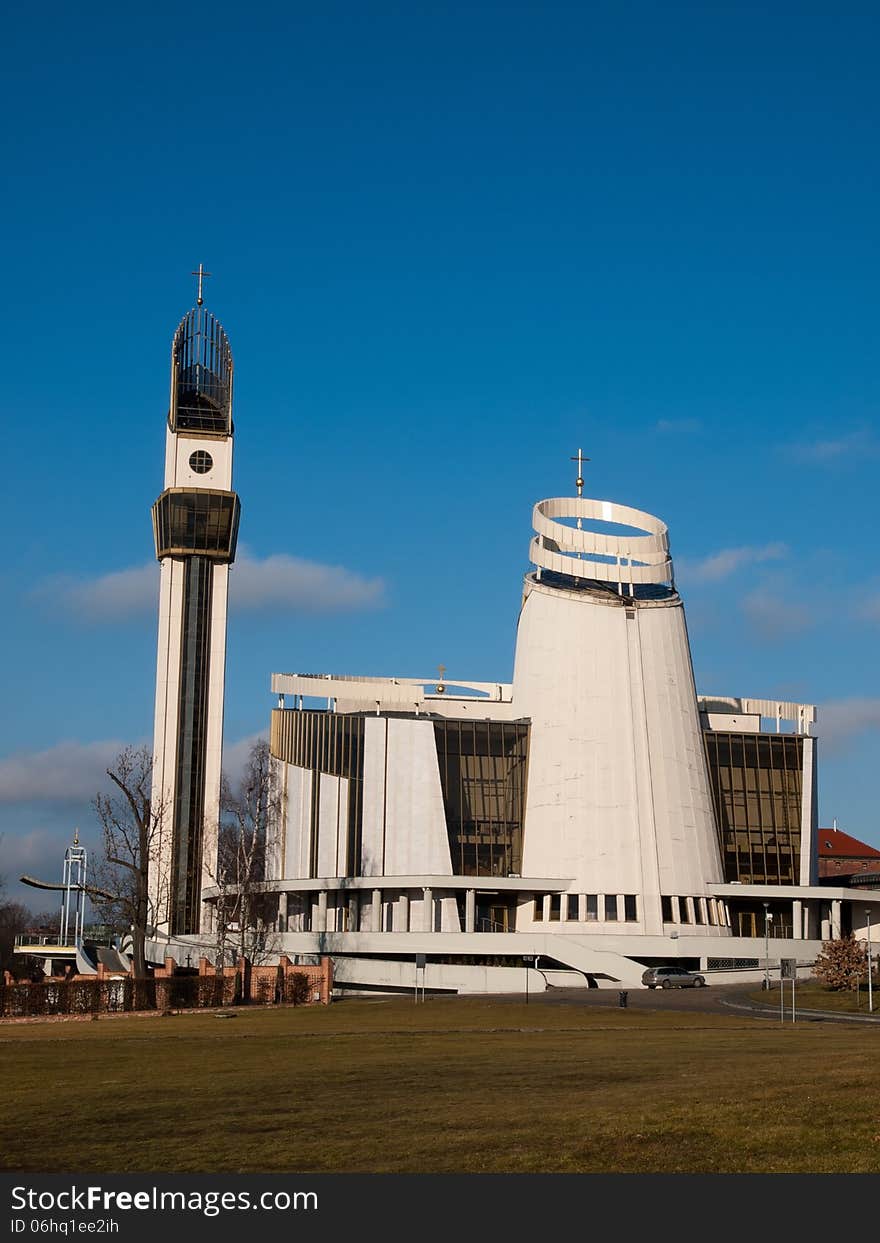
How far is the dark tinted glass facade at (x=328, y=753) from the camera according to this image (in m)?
82.9

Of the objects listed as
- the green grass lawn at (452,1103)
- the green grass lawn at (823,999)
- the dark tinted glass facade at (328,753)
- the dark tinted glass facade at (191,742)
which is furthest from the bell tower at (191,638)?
the green grass lawn at (452,1103)

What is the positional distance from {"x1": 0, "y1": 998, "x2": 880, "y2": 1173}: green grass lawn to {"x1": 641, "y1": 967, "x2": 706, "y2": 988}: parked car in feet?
94.2

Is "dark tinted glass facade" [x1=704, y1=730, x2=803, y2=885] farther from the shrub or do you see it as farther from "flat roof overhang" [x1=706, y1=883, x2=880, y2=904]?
the shrub

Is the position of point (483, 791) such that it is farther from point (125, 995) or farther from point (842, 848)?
point (842, 848)

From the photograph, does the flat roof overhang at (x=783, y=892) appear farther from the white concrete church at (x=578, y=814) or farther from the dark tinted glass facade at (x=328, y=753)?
the dark tinted glass facade at (x=328, y=753)

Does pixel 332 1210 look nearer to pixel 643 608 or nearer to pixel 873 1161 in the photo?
pixel 873 1161

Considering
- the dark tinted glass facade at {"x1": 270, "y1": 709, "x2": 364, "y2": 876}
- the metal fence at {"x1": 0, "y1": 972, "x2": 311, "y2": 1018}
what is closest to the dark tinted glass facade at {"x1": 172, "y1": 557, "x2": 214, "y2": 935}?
the dark tinted glass facade at {"x1": 270, "y1": 709, "x2": 364, "y2": 876}

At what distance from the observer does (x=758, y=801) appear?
275ft

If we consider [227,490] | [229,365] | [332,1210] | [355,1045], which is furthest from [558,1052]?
[229,365]

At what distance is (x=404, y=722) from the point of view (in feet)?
268

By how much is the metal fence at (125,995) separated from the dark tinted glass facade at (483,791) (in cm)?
2434

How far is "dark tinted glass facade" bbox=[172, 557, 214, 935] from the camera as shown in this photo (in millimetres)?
99750

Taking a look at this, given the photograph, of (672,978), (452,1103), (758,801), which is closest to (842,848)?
(758,801)

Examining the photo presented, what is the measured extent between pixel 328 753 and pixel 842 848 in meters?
67.2
